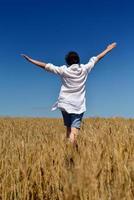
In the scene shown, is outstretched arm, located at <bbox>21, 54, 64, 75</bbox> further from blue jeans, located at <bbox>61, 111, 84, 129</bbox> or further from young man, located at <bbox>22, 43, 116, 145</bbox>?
blue jeans, located at <bbox>61, 111, 84, 129</bbox>

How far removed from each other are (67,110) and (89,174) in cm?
336

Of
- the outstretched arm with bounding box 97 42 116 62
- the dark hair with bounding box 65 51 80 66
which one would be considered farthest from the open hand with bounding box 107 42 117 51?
the dark hair with bounding box 65 51 80 66

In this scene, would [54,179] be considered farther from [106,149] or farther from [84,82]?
[84,82]

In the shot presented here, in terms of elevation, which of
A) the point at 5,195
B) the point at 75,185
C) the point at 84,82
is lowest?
the point at 5,195

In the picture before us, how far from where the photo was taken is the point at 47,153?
3529 millimetres

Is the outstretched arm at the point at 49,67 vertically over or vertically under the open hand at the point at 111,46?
under

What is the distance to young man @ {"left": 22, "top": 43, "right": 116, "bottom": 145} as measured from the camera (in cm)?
517

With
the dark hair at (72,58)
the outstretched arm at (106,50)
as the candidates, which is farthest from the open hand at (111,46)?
the dark hair at (72,58)

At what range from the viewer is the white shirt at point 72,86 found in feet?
17.0

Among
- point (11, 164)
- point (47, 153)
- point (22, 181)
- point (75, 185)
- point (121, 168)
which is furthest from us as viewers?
point (47, 153)

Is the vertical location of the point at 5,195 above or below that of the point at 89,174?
below

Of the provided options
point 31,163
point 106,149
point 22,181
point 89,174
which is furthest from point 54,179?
point 89,174

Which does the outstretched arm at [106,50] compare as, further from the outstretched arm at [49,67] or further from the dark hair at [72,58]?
the outstretched arm at [49,67]

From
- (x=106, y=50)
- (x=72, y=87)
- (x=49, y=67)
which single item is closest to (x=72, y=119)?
(x=72, y=87)
